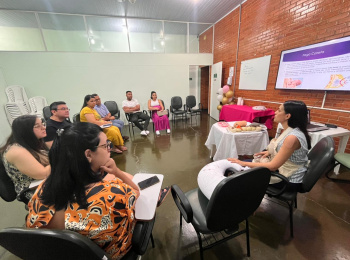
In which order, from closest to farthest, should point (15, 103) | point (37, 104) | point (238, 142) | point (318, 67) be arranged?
1. point (238, 142)
2. point (318, 67)
3. point (15, 103)
4. point (37, 104)

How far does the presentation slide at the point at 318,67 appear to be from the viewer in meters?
2.15

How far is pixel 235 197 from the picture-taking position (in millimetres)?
869

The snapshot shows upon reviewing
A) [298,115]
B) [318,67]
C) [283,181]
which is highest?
[318,67]

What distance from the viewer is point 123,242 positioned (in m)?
0.79

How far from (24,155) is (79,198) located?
869mm

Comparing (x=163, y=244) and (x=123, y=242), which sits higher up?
(x=123, y=242)

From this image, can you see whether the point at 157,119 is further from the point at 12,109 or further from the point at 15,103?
the point at 12,109

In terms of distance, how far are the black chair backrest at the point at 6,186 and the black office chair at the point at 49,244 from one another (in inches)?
34.9

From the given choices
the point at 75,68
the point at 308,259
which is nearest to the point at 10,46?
the point at 75,68

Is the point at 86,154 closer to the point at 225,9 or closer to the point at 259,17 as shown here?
the point at 259,17

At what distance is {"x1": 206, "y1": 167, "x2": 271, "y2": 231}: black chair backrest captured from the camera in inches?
31.3

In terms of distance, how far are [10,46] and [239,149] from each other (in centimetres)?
696

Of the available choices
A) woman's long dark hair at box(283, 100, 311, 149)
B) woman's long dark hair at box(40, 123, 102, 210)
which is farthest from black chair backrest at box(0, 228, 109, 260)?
woman's long dark hair at box(283, 100, 311, 149)

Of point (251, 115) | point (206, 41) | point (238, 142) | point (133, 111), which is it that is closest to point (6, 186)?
point (238, 142)
